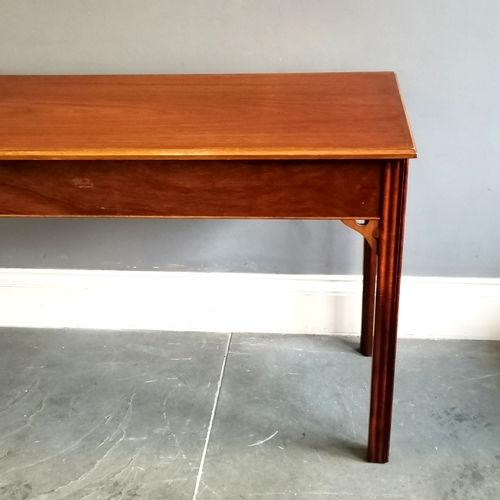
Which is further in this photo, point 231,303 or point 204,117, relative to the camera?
point 231,303

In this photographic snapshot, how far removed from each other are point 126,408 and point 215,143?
77 cm

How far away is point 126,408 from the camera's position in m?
1.50

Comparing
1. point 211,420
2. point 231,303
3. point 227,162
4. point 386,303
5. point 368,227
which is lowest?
point 211,420

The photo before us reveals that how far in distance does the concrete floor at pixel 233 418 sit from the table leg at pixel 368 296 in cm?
6

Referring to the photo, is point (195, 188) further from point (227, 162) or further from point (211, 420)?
point (211, 420)

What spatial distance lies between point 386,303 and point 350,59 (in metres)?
0.62

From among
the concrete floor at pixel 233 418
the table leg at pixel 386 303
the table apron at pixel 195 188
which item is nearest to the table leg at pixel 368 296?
the concrete floor at pixel 233 418

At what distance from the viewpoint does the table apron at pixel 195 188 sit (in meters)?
1.03

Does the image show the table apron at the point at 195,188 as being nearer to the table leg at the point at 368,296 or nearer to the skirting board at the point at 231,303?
the table leg at the point at 368,296

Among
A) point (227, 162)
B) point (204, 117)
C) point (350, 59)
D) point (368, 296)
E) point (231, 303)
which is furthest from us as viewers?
point (231, 303)

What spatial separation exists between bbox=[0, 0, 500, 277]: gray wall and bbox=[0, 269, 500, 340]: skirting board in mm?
72

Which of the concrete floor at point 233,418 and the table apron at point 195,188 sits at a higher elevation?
the table apron at point 195,188

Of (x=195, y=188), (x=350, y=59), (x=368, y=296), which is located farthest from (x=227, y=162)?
(x=368, y=296)

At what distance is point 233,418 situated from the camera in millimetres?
1457
